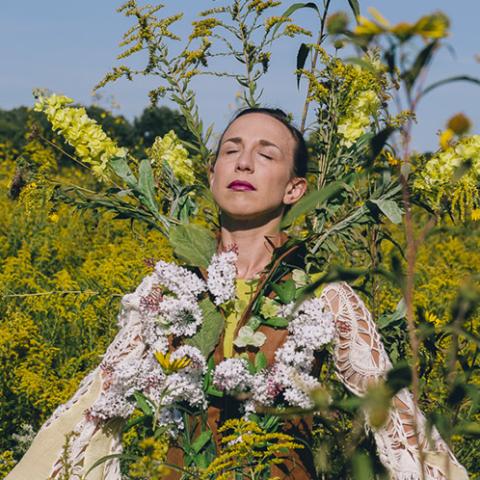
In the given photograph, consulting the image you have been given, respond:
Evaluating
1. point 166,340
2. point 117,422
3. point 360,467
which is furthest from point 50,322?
point 360,467

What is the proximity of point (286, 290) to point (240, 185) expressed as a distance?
270 mm

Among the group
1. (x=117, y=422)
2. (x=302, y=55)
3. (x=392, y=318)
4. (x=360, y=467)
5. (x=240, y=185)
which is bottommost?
(x=360, y=467)

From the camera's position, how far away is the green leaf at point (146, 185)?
92.4 inches

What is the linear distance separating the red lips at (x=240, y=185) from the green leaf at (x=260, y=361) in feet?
1.27

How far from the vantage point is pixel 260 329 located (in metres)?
2.13

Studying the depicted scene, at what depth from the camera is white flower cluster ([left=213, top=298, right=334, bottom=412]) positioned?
6.52ft

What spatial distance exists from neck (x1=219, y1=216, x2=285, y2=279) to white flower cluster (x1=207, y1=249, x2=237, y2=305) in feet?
0.51

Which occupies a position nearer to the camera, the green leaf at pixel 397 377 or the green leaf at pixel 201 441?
the green leaf at pixel 397 377

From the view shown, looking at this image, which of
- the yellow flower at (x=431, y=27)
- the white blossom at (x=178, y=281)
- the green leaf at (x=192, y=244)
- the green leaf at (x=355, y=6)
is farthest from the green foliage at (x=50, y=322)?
the yellow flower at (x=431, y=27)

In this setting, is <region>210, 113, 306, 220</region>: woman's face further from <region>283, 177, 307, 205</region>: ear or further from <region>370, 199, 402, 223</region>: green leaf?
<region>370, 199, 402, 223</region>: green leaf

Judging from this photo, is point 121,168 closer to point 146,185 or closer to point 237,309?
point 146,185

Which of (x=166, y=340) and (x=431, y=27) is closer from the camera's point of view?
(x=431, y=27)

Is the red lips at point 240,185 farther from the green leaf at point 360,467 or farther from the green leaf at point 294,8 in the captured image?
the green leaf at point 360,467

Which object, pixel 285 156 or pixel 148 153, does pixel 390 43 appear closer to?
pixel 285 156
